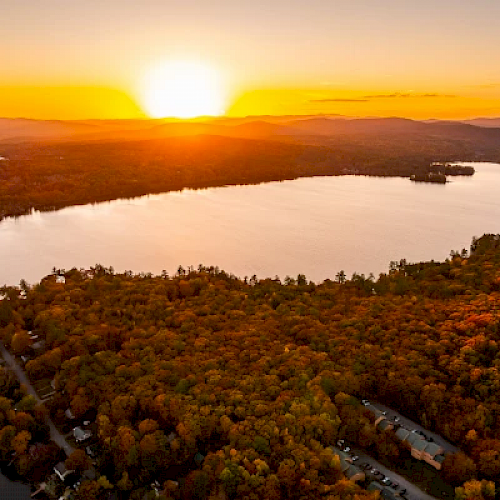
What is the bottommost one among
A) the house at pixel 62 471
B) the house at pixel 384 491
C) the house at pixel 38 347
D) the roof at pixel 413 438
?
the house at pixel 62 471

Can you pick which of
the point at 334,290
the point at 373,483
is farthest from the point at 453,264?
the point at 373,483

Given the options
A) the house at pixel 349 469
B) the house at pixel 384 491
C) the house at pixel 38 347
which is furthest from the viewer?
the house at pixel 38 347

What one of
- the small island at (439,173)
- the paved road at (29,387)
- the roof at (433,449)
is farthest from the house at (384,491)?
the small island at (439,173)

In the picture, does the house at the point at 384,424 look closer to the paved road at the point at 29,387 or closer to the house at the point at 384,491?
the house at the point at 384,491

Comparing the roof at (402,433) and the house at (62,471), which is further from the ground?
the roof at (402,433)

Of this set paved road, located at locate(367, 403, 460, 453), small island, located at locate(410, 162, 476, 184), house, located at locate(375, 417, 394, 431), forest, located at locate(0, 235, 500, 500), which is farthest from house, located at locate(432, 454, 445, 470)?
small island, located at locate(410, 162, 476, 184)

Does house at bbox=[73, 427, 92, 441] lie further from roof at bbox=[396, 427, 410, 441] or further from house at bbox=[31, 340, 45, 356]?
roof at bbox=[396, 427, 410, 441]

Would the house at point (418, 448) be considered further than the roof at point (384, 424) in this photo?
No
